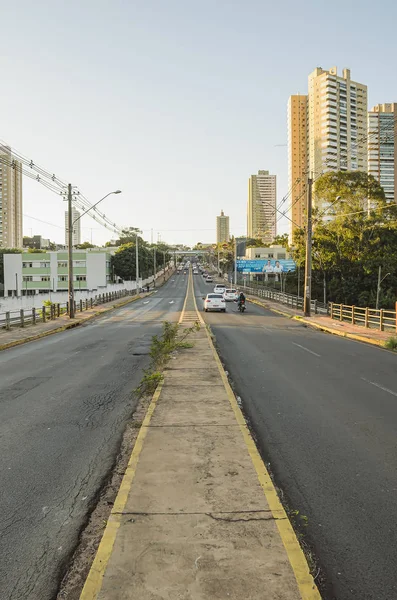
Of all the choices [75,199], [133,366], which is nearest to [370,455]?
[133,366]

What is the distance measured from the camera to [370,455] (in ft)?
20.3

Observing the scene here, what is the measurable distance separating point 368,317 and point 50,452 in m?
22.8

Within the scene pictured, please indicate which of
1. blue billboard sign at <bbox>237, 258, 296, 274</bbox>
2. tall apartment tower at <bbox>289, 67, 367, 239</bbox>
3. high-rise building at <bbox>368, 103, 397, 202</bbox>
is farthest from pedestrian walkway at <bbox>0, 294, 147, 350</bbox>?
high-rise building at <bbox>368, 103, 397, 202</bbox>

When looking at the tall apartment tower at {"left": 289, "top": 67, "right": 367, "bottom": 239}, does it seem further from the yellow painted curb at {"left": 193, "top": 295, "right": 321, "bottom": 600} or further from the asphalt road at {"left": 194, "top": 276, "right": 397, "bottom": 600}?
the yellow painted curb at {"left": 193, "top": 295, "right": 321, "bottom": 600}

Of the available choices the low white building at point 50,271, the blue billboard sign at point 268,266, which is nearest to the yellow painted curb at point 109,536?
the blue billboard sign at point 268,266

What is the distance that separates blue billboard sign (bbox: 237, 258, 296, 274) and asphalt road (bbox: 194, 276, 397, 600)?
2329 inches

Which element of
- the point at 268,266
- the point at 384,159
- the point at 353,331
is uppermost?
the point at 384,159

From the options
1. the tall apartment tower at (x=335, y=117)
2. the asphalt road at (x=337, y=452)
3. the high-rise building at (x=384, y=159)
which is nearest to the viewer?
the asphalt road at (x=337, y=452)

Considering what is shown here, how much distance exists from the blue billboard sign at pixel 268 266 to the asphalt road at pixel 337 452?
59146 millimetres

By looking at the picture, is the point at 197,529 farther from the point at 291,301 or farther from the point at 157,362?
the point at 291,301

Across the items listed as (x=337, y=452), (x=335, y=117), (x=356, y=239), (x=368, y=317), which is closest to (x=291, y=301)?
(x=356, y=239)

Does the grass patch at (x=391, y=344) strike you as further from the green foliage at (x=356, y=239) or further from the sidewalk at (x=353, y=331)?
the green foliage at (x=356, y=239)

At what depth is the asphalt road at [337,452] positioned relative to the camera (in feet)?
12.3

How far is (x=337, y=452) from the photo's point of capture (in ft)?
20.6
